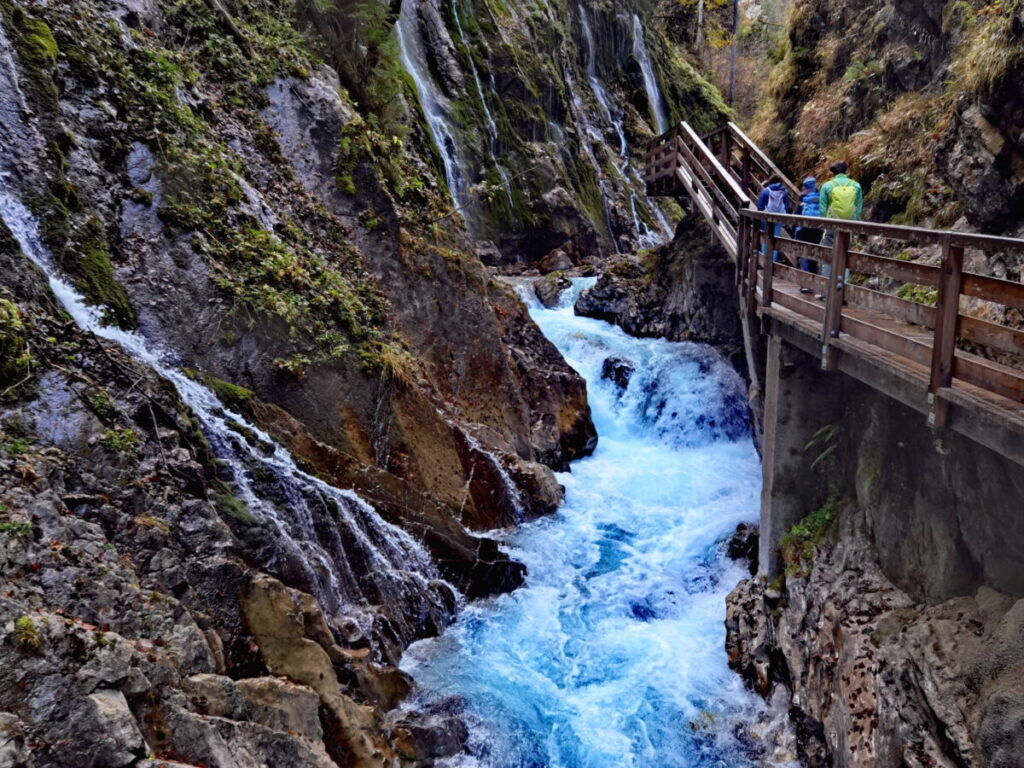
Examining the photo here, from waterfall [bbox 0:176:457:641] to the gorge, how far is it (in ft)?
0.17

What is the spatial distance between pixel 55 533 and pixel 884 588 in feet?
22.9

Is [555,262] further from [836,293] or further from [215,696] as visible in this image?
[215,696]

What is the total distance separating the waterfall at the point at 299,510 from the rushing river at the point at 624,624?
2.91 ft

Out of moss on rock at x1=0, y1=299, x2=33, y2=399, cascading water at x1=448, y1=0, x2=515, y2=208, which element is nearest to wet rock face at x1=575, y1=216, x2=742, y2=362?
cascading water at x1=448, y1=0, x2=515, y2=208

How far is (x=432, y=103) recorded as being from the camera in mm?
21734

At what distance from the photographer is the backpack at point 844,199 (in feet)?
27.1

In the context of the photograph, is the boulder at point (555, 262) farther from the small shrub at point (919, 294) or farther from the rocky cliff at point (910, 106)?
the small shrub at point (919, 294)

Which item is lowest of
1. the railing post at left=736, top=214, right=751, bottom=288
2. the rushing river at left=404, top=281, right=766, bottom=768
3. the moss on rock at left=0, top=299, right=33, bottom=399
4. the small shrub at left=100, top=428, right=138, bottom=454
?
the rushing river at left=404, top=281, right=766, bottom=768

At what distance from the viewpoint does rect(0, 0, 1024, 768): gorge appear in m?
4.89

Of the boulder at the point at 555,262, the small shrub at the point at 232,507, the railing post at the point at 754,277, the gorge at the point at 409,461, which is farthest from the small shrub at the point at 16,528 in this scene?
the boulder at the point at 555,262

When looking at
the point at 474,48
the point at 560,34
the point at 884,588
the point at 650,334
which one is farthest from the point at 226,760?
the point at 560,34

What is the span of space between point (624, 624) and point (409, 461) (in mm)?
3714

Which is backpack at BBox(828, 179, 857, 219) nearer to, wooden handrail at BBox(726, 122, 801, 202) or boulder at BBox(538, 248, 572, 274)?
wooden handrail at BBox(726, 122, 801, 202)

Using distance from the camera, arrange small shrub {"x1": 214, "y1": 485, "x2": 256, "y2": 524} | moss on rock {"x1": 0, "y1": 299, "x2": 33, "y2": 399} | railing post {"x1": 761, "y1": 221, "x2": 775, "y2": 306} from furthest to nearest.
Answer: railing post {"x1": 761, "y1": 221, "x2": 775, "y2": 306}, small shrub {"x1": 214, "y1": 485, "x2": 256, "y2": 524}, moss on rock {"x1": 0, "y1": 299, "x2": 33, "y2": 399}
